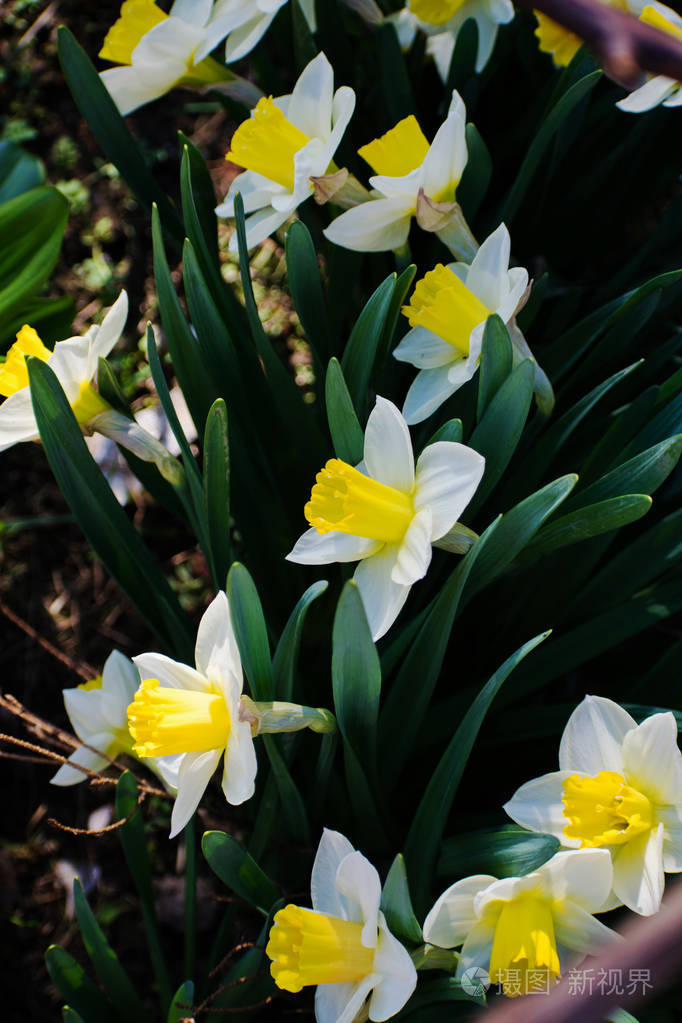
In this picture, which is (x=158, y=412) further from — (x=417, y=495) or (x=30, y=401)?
(x=417, y=495)

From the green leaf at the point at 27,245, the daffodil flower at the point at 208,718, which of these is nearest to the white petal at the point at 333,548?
the daffodil flower at the point at 208,718

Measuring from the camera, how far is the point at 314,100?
1.00 meters

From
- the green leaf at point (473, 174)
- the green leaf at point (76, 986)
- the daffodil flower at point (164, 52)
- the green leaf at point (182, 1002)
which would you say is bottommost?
the green leaf at point (76, 986)

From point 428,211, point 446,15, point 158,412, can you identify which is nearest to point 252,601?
point 428,211

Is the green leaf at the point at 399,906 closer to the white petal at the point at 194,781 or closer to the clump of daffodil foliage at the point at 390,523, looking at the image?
the clump of daffodil foliage at the point at 390,523

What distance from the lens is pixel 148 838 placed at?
152cm

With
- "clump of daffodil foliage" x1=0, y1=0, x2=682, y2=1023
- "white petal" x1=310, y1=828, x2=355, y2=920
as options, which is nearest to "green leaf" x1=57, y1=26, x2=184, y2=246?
"clump of daffodil foliage" x1=0, y1=0, x2=682, y2=1023

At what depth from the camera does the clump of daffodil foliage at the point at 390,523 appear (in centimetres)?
77

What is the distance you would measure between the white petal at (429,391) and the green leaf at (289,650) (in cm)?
26

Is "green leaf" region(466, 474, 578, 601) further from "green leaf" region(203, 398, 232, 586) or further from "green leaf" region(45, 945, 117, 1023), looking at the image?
"green leaf" region(45, 945, 117, 1023)

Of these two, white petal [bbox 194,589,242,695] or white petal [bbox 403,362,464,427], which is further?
white petal [bbox 403,362,464,427]

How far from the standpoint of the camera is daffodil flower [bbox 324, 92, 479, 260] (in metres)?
0.91

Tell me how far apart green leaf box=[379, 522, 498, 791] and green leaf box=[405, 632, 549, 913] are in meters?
0.07

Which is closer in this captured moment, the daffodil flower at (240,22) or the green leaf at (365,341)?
the green leaf at (365,341)
